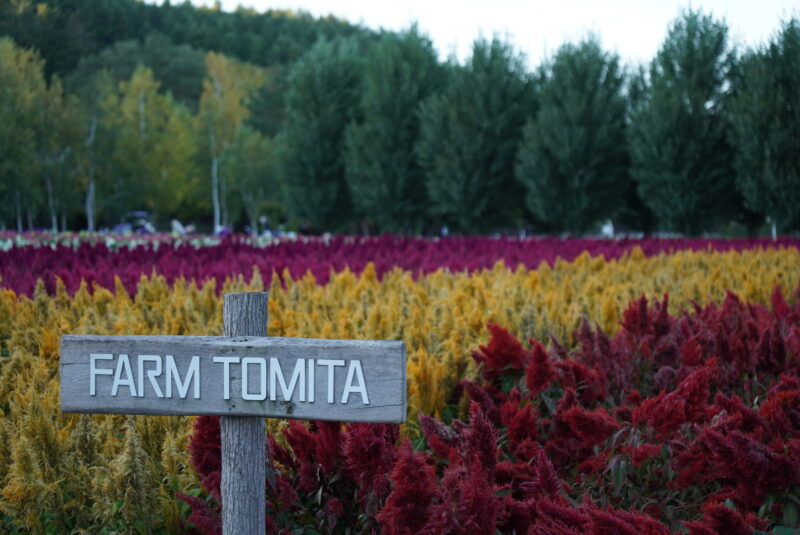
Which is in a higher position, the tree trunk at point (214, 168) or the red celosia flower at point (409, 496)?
the tree trunk at point (214, 168)

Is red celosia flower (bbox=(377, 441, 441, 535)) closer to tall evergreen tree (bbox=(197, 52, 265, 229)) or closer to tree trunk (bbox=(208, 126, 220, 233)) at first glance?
tall evergreen tree (bbox=(197, 52, 265, 229))

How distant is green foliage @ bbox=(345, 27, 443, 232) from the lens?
94.8 ft

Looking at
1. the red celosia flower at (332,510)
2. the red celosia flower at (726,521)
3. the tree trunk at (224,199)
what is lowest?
the red celosia flower at (332,510)

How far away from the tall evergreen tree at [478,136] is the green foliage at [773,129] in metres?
7.84

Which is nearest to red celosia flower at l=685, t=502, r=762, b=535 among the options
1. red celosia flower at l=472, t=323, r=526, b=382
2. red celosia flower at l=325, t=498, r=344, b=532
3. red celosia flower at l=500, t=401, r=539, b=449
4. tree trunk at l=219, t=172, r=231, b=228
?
red celosia flower at l=500, t=401, r=539, b=449

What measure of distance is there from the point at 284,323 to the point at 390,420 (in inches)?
96.6

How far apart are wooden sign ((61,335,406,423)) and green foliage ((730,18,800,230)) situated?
21.2 m

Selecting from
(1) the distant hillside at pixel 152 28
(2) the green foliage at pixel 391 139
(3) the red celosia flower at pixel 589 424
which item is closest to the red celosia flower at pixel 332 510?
(3) the red celosia flower at pixel 589 424

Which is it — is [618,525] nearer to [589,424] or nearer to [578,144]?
[589,424]

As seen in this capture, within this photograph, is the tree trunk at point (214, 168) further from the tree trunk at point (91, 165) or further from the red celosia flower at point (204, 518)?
the red celosia flower at point (204, 518)

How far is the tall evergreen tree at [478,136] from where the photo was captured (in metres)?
26.6

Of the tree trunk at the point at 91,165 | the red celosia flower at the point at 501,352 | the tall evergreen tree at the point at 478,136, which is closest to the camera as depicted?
the red celosia flower at the point at 501,352

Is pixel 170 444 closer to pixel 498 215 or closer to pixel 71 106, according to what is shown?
pixel 498 215

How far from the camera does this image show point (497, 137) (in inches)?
1070
